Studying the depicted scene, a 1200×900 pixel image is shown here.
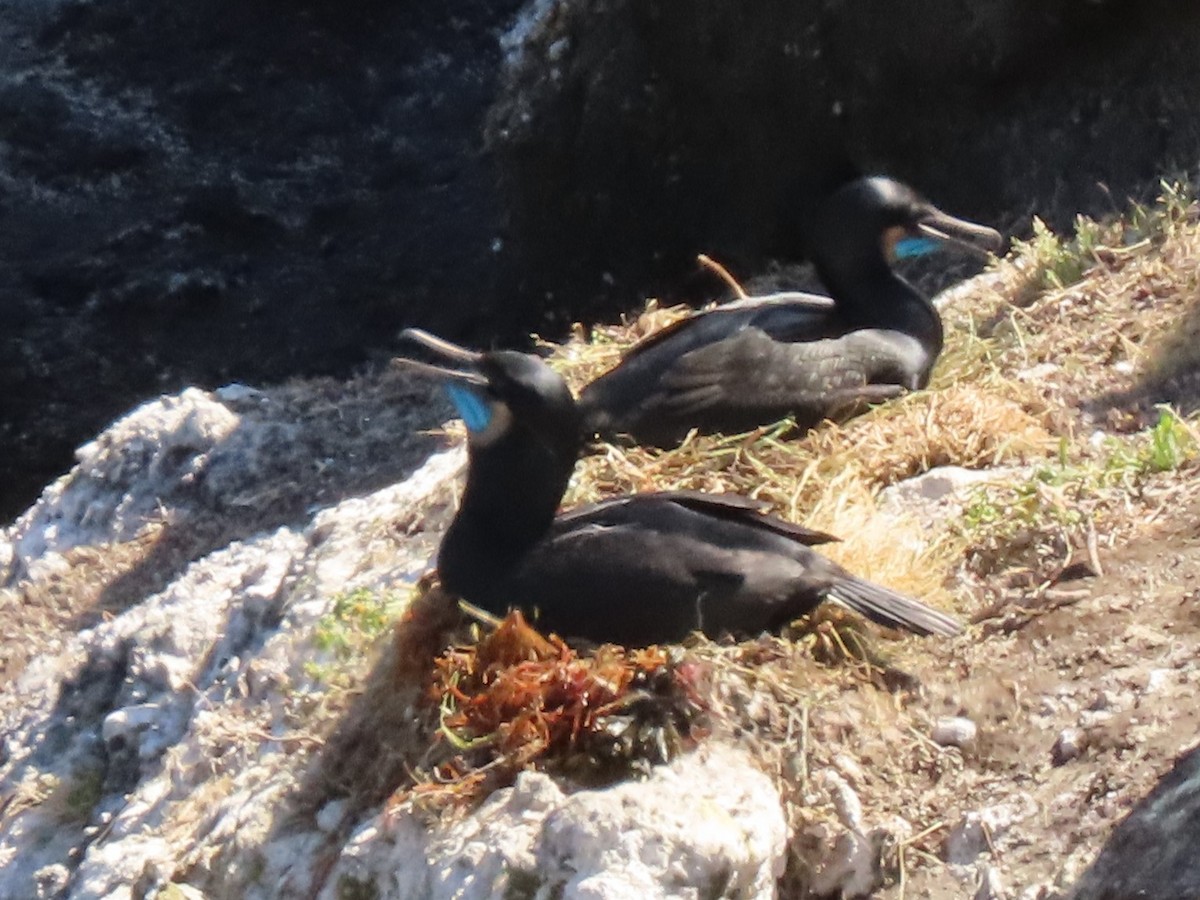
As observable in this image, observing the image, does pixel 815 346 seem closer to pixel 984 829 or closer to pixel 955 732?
pixel 955 732

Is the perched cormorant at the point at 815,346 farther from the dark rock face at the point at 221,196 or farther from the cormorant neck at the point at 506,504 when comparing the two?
the dark rock face at the point at 221,196

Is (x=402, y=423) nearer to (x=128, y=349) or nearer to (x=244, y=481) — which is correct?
(x=244, y=481)

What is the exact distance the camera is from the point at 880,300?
6.04m

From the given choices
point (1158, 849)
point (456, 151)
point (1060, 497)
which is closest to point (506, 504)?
point (1060, 497)

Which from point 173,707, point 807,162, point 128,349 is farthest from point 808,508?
point 128,349

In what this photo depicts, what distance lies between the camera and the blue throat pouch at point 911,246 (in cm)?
627

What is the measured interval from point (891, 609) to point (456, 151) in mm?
6201

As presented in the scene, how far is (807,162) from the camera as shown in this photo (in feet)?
26.9

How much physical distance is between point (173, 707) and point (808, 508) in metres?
1.83

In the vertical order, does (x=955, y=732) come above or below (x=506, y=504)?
below

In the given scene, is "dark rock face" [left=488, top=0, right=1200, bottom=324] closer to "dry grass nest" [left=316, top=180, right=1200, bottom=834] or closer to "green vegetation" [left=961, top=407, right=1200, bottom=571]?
"dry grass nest" [left=316, top=180, right=1200, bottom=834]

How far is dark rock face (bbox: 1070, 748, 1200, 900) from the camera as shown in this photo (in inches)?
118

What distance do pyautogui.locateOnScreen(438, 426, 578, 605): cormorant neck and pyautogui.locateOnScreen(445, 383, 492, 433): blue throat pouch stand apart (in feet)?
0.20

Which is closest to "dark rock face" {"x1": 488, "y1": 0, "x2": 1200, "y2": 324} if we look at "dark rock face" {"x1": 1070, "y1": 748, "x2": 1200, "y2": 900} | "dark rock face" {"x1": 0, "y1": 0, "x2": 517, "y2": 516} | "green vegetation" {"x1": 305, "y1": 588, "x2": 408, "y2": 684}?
"dark rock face" {"x1": 0, "y1": 0, "x2": 517, "y2": 516}
